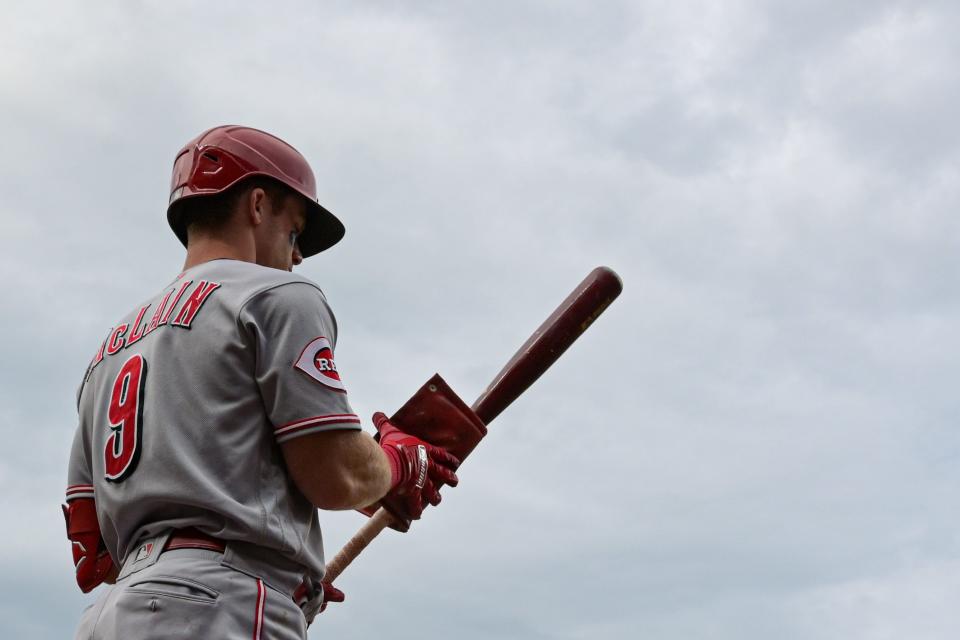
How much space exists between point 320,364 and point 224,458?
459 millimetres

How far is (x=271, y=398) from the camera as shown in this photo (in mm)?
3961

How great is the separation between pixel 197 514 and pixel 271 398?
1.52 feet

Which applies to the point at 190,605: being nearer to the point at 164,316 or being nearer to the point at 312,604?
the point at 312,604

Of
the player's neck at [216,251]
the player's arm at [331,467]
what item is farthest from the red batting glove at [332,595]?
the player's neck at [216,251]

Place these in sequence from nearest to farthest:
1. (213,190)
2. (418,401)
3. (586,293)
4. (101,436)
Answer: (101,436) < (213,190) < (418,401) < (586,293)

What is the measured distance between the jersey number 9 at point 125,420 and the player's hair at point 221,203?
721 mm

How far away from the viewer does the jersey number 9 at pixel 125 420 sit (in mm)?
4066

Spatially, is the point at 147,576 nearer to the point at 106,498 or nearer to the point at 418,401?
the point at 106,498

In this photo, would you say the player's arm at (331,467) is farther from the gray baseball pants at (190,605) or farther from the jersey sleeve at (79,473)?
the jersey sleeve at (79,473)

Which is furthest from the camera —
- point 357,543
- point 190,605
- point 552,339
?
point 552,339

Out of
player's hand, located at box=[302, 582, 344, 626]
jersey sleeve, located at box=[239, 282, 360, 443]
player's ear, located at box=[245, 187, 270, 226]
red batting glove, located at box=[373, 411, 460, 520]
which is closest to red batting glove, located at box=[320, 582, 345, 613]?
player's hand, located at box=[302, 582, 344, 626]

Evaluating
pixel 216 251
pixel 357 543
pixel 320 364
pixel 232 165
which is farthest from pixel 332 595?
pixel 232 165

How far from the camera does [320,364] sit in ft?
13.1

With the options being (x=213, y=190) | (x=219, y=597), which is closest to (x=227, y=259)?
(x=213, y=190)
